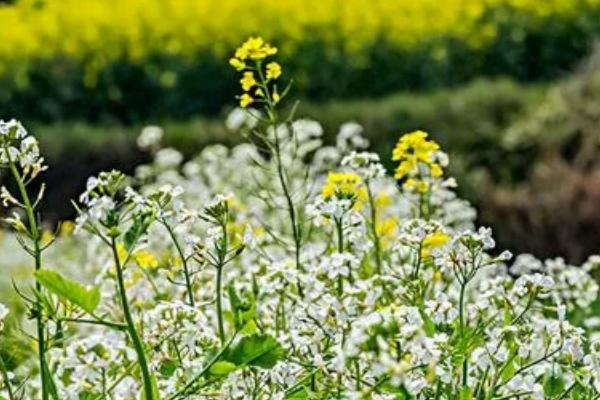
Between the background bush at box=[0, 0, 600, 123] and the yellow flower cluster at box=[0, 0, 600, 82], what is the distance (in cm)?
1

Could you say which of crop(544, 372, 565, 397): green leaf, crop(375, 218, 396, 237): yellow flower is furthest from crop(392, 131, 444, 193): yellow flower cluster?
crop(544, 372, 565, 397): green leaf

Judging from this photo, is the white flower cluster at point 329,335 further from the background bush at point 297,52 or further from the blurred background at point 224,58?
the background bush at point 297,52

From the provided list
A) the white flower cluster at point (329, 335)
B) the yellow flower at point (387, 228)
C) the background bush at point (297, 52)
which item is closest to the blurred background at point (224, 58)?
the background bush at point (297, 52)

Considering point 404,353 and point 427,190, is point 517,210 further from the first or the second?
point 404,353

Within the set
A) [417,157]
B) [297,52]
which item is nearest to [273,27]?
[297,52]

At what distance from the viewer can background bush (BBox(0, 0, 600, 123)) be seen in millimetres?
12008

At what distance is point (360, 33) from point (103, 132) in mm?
2105

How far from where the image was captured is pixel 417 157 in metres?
3.48

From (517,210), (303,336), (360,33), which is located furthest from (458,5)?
(303,336)

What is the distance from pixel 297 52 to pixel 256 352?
9756 mm

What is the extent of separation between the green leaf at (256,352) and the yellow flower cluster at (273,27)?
9.61 meters

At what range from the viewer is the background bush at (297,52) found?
12.0 meters

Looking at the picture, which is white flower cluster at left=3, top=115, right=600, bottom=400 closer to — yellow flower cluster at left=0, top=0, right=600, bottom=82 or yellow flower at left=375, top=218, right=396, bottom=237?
yellow flower at left=375, top=218, right=396, bottom=237

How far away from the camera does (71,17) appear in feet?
42.7
